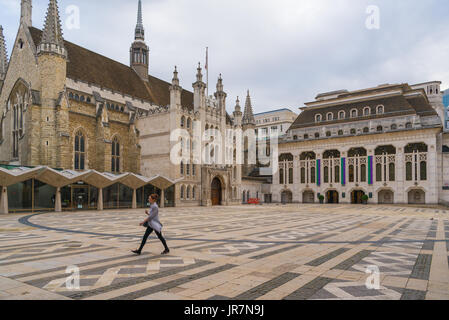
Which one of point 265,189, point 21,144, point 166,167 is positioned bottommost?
point 265,189

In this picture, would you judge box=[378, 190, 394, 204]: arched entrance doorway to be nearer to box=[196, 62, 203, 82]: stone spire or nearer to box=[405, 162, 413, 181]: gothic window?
box=[405, 162, 413, 181]: gothic window

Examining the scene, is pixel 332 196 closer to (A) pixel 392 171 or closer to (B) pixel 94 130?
(A) pixel 392 171

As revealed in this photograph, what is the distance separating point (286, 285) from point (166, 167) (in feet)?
119

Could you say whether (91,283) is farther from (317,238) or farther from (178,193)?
(178,193)

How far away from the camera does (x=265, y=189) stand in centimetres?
6369

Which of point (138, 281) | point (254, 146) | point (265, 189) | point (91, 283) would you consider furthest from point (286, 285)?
point (254, 146)

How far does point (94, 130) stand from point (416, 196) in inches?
1871

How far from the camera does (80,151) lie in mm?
37438

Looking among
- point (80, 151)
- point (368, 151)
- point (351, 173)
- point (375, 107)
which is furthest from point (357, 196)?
point (80, 151)

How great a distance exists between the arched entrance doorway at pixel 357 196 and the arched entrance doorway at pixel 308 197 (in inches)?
276

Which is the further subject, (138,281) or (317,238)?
(317,238)

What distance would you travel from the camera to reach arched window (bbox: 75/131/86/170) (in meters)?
37.2

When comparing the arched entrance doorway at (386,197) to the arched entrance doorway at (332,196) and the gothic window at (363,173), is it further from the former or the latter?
the arched entrance doorway at (332,196)

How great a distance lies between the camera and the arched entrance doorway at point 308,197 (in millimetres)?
59831
